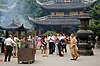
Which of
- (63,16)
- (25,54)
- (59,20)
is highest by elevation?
(63,16)

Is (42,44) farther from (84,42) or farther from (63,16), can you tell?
(63,16)

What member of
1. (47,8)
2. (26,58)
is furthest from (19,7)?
(26,58)

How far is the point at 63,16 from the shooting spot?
48.4 metres

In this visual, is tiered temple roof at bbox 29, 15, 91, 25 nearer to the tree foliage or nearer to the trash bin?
the tree foliage

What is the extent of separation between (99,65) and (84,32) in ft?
21.2

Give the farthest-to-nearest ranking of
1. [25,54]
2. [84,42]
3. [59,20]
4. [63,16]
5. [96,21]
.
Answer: [63,16]
[59,20]
[96,21]
[84,42]
[25,54]

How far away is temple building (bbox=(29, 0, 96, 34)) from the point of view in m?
47.3

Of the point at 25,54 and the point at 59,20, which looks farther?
the point at 59,20

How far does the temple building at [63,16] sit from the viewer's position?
47.3m

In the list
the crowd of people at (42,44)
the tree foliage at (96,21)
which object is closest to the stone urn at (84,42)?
the crowd of people at (42,44)

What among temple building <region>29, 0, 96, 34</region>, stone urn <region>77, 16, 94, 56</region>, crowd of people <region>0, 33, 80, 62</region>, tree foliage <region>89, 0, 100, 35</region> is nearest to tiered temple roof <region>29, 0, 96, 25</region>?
temple building <region>29, 0, 96, 34</region>

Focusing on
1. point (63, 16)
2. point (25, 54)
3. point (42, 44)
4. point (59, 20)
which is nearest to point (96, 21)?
point (42, 44)

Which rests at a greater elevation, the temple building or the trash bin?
the temple building

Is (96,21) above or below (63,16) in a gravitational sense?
below
